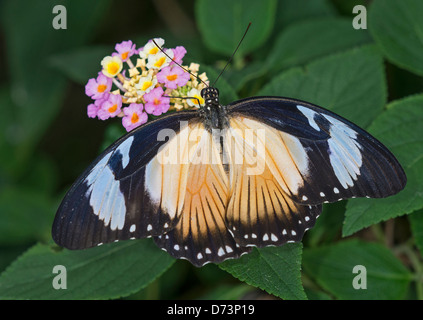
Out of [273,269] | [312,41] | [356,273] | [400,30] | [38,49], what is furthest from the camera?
[38,49]

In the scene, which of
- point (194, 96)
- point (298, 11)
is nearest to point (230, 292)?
point (194, 96)

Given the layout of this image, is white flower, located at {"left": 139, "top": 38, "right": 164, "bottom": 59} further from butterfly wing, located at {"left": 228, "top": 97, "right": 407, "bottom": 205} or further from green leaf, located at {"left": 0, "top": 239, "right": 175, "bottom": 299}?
green leaf, located at {"left": 0, "top": 239, "right": 175, "bottom": 299}

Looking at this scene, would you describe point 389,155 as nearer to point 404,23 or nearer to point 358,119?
point 358,119

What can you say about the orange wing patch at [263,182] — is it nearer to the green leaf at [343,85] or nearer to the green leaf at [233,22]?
the green leaf at [343,85]

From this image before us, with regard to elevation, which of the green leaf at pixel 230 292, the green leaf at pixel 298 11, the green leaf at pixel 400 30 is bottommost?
the green leaf at pixel 230 292

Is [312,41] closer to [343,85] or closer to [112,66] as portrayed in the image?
[343,85]

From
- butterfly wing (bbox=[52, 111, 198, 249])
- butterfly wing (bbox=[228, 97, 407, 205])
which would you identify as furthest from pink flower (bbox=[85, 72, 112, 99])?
butterfly wing (bbox=[228, 97, 407, 205])

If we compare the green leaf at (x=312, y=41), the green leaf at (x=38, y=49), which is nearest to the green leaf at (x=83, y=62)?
the green leaf at (x=38, y=49)
